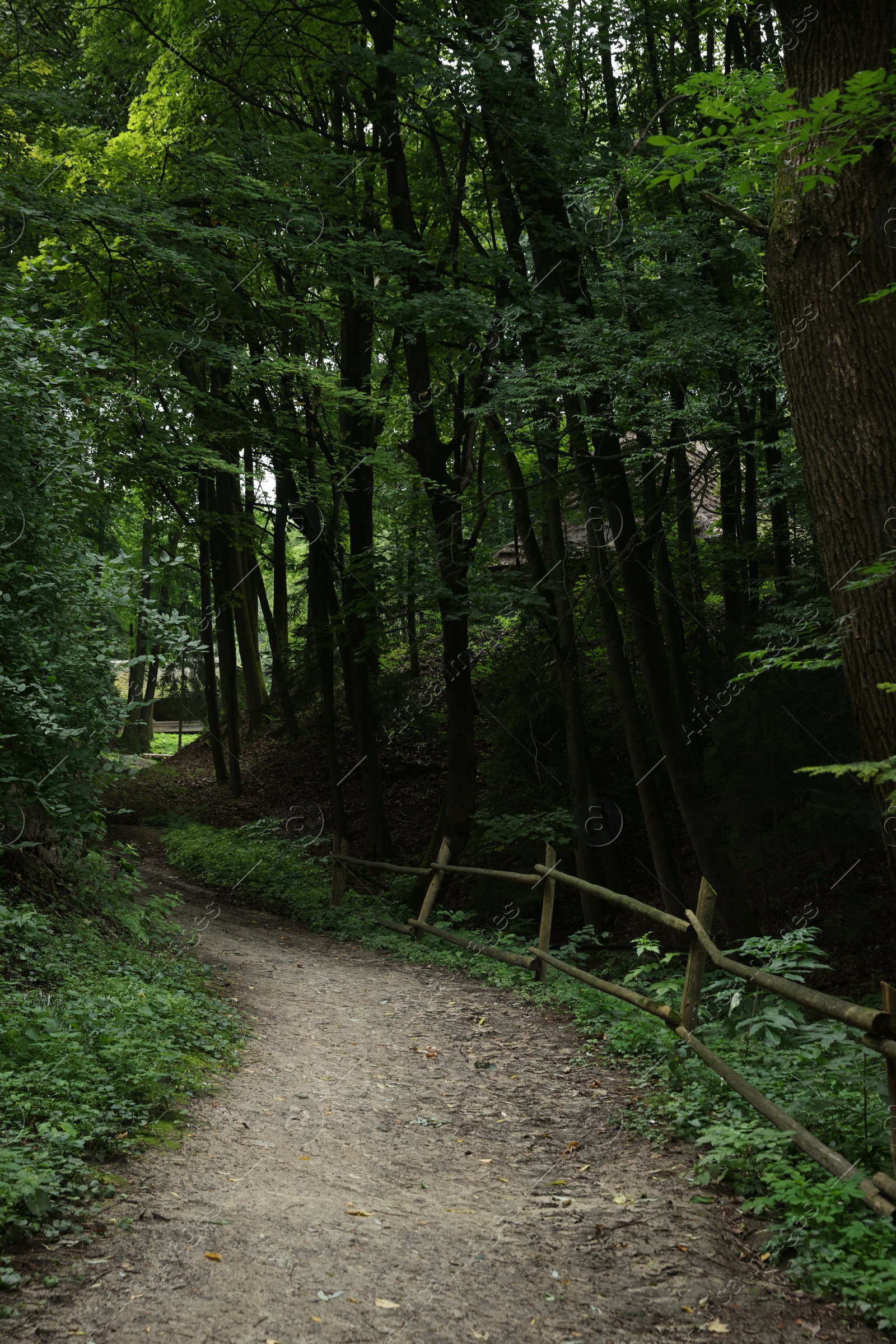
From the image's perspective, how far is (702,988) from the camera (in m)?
5.59

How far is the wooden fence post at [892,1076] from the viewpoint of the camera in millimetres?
3332

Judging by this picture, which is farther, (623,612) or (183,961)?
(623,612)

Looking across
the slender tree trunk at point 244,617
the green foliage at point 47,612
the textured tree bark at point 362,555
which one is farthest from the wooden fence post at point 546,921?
the slender tree trunk at point 244,617

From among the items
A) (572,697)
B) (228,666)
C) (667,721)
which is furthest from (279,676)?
(667,721)

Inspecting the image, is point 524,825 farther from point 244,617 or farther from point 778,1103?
point 244,617

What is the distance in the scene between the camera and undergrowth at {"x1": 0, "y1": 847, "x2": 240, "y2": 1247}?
3.48 metres

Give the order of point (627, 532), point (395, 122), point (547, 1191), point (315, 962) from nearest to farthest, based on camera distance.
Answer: point (547, 1191) < point (315, 962) < point (627, 532) < point (395, 122)

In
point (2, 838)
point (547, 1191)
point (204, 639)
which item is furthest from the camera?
point (204, 639)

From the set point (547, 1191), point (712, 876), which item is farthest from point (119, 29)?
point (547, 1191)

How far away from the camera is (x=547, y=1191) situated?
4.18 meters

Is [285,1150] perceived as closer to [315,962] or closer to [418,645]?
[315,962]

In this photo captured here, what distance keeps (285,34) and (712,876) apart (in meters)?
11.6

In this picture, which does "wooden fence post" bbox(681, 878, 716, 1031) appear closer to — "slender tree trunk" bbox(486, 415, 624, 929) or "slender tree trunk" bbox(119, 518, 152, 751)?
"slender tree trunk" bbox(486, 415, 624, 929)

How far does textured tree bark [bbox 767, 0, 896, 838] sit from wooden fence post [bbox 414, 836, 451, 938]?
6425mm
